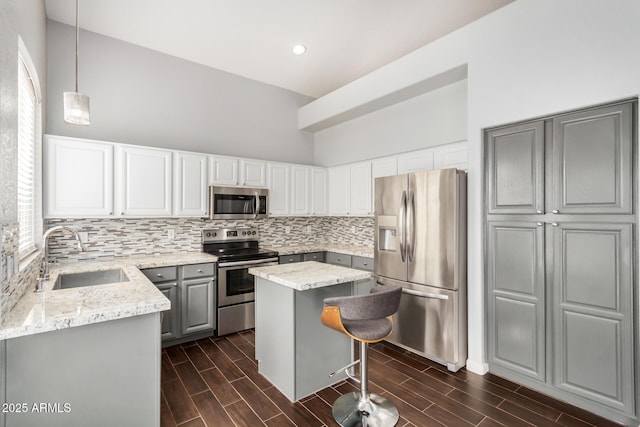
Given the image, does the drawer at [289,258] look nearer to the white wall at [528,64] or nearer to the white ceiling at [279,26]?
the white wall at [528,64]

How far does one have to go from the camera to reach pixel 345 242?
5.20 m

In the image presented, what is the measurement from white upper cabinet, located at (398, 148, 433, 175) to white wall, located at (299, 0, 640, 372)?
79cm

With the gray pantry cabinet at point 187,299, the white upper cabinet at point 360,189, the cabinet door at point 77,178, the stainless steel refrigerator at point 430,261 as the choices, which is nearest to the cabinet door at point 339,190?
the white upper cabinet at point 360,189

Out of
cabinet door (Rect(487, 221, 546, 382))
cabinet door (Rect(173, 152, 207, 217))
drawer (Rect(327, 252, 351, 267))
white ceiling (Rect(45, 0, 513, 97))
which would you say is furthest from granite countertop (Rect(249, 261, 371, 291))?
white ceiling (Rect(45, 0, 513, 97))

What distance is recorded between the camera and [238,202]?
4195mm

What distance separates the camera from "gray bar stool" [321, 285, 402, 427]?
80.7 inches

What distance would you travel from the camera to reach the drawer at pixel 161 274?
130 inches

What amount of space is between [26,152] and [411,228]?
333 centimetres

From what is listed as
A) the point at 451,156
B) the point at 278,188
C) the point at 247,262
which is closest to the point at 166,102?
the point at 278,188

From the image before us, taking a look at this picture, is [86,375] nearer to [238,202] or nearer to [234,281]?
[234,281]

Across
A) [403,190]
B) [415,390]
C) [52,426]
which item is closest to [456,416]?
[415,390]

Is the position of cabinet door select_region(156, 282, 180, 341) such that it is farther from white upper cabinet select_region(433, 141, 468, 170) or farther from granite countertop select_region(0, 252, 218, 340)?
white upper cabinet select_region(433, 141, 468, 170)

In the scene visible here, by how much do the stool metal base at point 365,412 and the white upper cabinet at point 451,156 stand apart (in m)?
2.42

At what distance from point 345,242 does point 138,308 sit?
12.4ft
